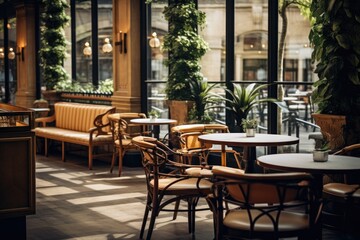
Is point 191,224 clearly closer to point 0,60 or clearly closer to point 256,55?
point 256,55

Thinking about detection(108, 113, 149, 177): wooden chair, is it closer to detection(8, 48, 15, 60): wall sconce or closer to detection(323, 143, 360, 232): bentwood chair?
detection(323, 143, 360, 232): bentwood chair

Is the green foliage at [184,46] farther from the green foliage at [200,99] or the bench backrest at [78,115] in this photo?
the bench backrest at [78,115]

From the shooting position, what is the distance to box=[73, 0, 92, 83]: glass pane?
11.9 m

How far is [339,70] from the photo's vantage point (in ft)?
18.9

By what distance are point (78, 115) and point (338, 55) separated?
20.4 ft

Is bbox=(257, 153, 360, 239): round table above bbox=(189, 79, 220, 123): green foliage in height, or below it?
below

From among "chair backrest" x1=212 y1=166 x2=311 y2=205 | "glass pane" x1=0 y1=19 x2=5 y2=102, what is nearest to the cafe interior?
"chair backrest" x1=212 y1=166 x2=311 y2=205

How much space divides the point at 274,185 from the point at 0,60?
14.7 m

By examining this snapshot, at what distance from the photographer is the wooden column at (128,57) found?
9.95 meters

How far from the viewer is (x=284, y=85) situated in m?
7.68

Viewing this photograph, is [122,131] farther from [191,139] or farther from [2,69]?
[2,69]

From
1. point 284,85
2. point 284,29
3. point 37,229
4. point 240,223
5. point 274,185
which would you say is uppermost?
point 284,29

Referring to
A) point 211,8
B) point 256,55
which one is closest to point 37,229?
point 256,55

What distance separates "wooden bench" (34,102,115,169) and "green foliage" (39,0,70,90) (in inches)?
26.7
